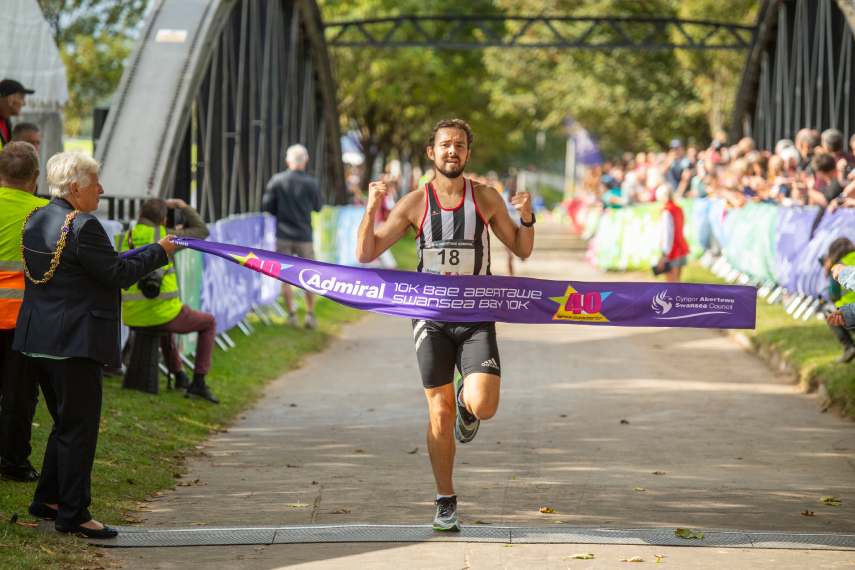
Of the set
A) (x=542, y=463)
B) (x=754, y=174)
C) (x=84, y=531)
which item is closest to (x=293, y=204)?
(x=754, y=174)

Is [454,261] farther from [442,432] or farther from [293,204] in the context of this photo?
[293,204]

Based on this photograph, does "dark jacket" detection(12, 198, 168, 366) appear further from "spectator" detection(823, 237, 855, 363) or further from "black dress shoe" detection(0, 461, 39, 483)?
"spectator" detection(823, 237, 855, 363)

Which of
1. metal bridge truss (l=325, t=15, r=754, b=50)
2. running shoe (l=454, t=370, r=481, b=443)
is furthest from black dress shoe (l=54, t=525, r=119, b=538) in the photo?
metal bridge truss (l=325, t=15, r=754, b=50)

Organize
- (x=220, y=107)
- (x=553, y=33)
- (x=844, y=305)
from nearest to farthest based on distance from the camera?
1. (x=844, y=305)
2. (x=220, y=107)
3. (x=553, y=33)

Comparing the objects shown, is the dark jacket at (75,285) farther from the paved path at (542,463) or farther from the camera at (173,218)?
the camera at (173,218)

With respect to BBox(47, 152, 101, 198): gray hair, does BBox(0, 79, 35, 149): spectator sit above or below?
above

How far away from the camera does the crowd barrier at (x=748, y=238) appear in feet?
55.0

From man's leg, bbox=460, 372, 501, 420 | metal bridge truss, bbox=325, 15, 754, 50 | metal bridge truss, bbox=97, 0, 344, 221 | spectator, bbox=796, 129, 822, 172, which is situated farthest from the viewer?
metal bridge truss, bbox=325, 15, 754, 50

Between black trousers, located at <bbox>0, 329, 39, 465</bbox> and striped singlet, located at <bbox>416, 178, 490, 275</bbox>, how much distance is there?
7.57ft

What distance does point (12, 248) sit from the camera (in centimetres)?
805

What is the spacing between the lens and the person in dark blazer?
23.1 feet

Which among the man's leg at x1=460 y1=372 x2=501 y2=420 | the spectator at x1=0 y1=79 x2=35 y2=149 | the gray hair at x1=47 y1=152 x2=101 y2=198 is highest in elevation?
the spectator at x1=0 y1=79 x2=35 y2=149

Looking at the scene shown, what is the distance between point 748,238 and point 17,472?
47.8 feet

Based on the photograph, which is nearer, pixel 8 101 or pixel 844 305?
pixel 844 305
